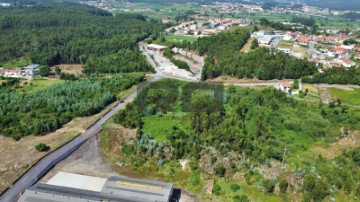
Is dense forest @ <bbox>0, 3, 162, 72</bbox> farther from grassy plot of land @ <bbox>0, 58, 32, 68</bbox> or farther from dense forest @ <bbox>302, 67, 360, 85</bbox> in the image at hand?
dense forest @ <bbox>302, 67, 360, 85</bbox>

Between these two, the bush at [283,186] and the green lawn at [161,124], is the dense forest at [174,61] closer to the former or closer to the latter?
the green lawn at [161,124]

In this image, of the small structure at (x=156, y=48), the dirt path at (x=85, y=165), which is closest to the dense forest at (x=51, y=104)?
the dirt path at (x=85, y=165)

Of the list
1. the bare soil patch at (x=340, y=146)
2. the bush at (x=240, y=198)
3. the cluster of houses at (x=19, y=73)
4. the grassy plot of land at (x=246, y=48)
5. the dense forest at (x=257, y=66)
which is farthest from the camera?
the grassy plot of land at (x=246, y=48)

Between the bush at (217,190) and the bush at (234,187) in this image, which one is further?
the bush at (234,187)

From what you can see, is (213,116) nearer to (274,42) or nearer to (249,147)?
(249,147)

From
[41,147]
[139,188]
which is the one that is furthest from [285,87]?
[41,147]

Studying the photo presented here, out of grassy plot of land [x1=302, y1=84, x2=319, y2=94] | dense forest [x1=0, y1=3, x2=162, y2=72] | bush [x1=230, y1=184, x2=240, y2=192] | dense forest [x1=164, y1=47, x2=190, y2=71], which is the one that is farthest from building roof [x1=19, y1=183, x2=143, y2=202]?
dense forest [x1=164, y1=47, x2=190, y2=71]
